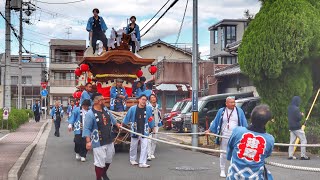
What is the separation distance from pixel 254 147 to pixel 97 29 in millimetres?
11911

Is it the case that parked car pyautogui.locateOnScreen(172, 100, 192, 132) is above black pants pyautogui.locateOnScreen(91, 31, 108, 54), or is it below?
below

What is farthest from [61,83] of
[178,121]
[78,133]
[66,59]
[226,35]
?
[78,133]

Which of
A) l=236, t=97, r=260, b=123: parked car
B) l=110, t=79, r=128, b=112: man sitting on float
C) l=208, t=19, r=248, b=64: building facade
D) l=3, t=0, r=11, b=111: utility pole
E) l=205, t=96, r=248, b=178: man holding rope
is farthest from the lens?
l=208, t=19, r=248, b=64: building facade

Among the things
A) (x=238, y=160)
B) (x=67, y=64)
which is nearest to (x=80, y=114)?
(x=238, y=160)

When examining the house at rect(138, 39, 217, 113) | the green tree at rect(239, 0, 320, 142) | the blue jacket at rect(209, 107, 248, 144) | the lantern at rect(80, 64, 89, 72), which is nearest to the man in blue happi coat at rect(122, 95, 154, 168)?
Result: the blue jacket at rect(209, 107, 248, 144)

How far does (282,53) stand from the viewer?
14203 mm

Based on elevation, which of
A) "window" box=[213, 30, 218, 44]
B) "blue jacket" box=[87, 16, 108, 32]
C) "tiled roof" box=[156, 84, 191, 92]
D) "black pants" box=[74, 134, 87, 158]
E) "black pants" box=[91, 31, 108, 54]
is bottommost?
"black pants" box=[74, 134, 87, 158]

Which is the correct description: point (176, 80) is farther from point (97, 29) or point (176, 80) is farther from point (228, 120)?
point (228, 120)

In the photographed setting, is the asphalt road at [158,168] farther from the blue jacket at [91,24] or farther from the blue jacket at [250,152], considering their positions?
the blue jacket at [250,152]

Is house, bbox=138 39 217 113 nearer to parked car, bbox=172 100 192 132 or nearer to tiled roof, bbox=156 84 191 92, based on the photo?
tiled roof, bbox=156 84 191 92

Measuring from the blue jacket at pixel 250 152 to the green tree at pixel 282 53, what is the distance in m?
9.14

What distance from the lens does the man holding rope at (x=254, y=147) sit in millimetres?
5453

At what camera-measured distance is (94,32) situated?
16.6 meters

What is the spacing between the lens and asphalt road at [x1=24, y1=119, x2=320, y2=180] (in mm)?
10250
